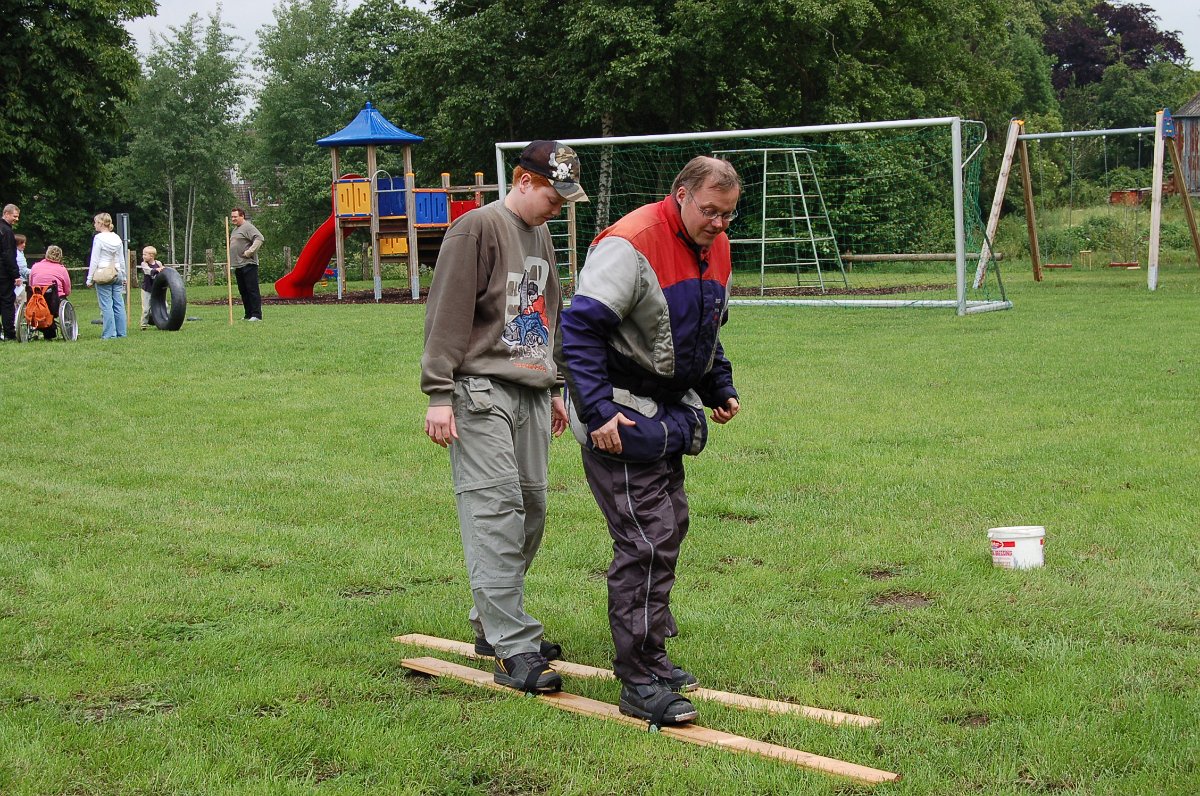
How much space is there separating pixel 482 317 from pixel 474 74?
3326 centimetres

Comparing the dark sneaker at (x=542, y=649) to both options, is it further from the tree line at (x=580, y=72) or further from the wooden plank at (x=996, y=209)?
the tree line at (x=580, y=72)

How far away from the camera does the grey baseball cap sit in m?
4.43

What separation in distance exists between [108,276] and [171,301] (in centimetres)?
143

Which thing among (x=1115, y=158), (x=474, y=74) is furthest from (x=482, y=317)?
(x=1115, y=158)

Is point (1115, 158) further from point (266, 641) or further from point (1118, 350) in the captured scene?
point (266, 641)

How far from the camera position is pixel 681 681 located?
4.33m

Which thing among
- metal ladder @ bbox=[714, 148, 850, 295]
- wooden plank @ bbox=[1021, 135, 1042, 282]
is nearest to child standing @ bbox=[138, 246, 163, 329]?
metal ladder @ bbox=[714, 148, 850, 295]

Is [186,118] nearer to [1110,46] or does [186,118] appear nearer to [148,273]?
[148,273]

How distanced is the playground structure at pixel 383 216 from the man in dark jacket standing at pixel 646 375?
22.0 m

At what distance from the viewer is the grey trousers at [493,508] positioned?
14.7 ft

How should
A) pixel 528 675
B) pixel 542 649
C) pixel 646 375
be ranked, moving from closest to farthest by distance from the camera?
pixel 646 375 → pixel 528 675 → pixel 542 649

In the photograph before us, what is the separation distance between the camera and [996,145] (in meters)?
51.8

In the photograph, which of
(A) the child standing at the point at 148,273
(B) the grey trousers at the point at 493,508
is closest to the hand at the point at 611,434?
(B) the grey trousers at the point at 493,508

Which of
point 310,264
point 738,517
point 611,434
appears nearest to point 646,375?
point 611,434
